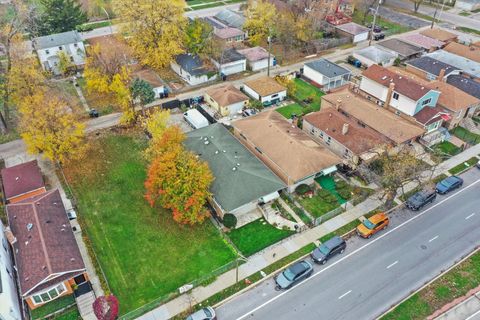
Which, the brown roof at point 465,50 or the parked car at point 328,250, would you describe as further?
the brown roof at point 465,50

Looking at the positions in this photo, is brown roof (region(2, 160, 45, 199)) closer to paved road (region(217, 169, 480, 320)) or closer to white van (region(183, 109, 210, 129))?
white van (region(183, 109, 210, 129))

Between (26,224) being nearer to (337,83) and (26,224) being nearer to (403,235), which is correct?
(403,235)

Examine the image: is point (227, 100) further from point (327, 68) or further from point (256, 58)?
point (327, 68)

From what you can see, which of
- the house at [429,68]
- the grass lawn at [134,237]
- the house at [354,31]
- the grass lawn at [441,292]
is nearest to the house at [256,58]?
the house at [354,31]

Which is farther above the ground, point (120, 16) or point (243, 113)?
point (120, 16)

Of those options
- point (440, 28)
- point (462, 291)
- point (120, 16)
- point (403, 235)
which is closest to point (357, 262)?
point (403, 235)

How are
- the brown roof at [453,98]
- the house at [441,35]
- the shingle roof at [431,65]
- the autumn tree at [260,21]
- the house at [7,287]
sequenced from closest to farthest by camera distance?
1. the house at [7,287]
2. the brown roof at [453,98]
3. the shingle roof at [431,65]
4. the autumn tree at [260,21]
5. the house at [441,35]

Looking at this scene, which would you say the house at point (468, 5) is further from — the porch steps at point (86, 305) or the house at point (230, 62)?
the porch steps at point (86, 305)

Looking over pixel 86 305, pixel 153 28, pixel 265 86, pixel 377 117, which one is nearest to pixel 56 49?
pixel 153 28
